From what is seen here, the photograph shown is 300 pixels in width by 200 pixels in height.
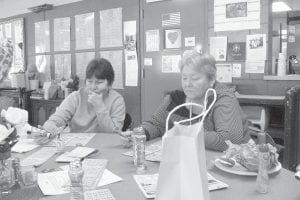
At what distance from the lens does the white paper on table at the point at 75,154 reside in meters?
1.51

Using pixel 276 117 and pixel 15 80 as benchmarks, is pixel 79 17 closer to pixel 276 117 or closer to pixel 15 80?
pixel 15 80

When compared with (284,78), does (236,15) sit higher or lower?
higher

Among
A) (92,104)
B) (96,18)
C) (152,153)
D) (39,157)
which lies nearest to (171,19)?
(96,18)

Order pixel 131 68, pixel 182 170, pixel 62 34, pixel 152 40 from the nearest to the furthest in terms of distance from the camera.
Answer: pixel 182 170, pixel 152 40, pixel 131 68, pixel 62 34

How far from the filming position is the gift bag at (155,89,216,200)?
827mm

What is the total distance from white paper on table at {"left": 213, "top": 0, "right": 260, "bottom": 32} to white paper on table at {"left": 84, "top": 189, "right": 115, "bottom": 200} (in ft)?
8.50

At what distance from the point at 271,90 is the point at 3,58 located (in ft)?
7.96

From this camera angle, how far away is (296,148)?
2.56 meters

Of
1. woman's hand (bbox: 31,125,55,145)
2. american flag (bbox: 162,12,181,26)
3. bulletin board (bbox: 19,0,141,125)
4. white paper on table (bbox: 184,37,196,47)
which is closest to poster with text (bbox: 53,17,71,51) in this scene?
bulletin board (bbox: 19,0,141,125)

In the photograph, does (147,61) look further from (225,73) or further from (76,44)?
(76,44)

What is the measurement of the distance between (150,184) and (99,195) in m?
0.19

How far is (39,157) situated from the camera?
1564mm

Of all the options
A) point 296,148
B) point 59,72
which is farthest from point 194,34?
point 59,72

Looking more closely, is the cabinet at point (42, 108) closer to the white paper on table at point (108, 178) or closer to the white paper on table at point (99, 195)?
the white paper on table at point (108, 178)
